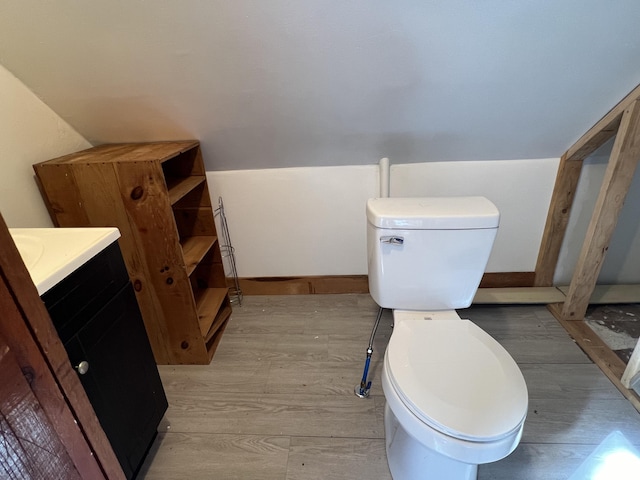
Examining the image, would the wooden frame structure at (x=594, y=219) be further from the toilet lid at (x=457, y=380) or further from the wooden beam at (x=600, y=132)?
the toilet lid at (x=457, y=380)

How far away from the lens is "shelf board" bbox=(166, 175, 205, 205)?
1438 millimetres

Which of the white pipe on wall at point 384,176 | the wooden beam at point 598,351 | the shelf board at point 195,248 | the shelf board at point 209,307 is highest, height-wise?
the white pipe on wall at point 384,176

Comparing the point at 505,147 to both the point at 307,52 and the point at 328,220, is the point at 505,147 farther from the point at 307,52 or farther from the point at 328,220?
the point at 307,52

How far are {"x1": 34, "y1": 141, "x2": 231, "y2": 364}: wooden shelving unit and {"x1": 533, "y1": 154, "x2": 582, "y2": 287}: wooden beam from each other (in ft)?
6.04

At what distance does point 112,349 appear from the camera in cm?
98

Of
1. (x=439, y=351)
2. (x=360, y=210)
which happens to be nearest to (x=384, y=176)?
(x=360, y=210)

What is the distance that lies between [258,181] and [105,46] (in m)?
0.89

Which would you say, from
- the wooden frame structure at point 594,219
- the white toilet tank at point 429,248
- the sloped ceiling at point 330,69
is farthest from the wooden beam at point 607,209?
the white toilet tank at point 429,248

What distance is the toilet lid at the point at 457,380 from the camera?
88cm

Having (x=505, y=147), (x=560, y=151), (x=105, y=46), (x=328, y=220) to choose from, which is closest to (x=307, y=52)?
(x=105, y=46)

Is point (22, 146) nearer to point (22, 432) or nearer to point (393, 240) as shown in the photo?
point (22, 432)

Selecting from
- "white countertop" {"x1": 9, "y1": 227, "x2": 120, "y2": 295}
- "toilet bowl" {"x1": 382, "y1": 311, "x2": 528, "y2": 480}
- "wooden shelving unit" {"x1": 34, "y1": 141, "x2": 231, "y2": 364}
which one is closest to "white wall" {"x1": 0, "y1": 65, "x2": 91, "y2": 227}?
"wooden shelving unit" {"x1": 34, "y1": 141, "x2": 231, "y2": 364}

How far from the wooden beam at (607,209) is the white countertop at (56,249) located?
1961 millimetres

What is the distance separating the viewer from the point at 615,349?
63.8 inches
